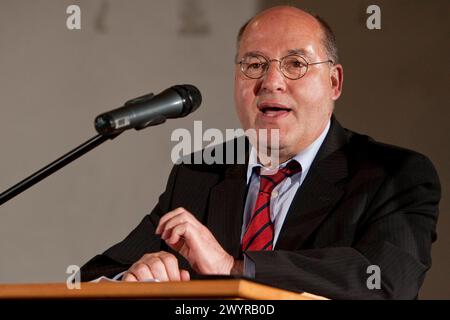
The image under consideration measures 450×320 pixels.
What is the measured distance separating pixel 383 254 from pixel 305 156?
510mm

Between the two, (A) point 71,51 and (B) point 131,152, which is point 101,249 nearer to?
(B) point 131,152

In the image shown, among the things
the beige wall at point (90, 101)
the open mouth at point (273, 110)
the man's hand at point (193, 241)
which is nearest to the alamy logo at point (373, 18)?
the beige wall at point (90, 101)

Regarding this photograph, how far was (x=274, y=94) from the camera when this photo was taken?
2352 millimetres

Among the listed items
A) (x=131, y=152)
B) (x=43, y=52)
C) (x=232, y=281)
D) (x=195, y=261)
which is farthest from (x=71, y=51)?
(x=232, y=281)

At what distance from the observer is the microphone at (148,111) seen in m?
1.50

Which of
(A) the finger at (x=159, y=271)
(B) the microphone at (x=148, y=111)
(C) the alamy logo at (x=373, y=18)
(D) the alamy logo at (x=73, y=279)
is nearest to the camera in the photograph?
(D) the alamy logo at (x=73, y=279)

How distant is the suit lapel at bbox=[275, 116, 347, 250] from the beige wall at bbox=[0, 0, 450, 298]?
0.71 metres

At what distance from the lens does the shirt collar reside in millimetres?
2379

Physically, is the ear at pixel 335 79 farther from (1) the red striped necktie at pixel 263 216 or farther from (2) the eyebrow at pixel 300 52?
(1) the red striped necktie at pixel 263 216

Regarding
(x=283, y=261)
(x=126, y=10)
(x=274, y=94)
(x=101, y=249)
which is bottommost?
(x=101, y=249)

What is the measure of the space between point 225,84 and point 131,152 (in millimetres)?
415

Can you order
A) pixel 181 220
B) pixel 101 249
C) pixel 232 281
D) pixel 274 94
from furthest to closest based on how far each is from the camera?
pixel 101 249
pixel 274 94
pixel 181 220
pixel 232 281

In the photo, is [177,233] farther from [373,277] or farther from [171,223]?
[373,277]

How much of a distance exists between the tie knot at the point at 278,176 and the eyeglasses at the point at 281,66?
0.23 m
